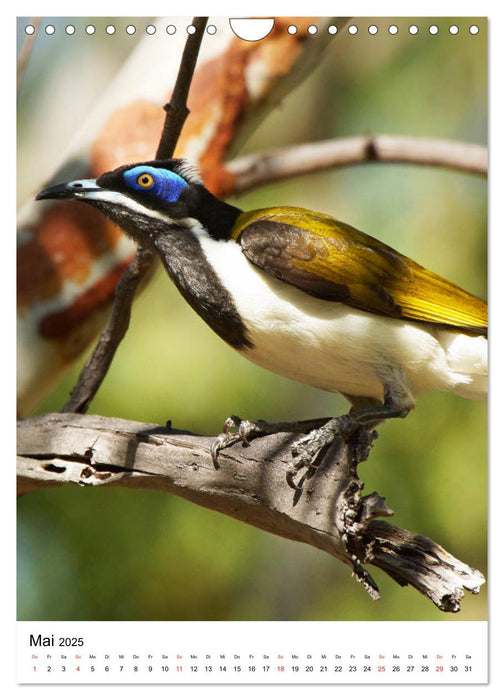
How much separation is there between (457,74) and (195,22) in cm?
90

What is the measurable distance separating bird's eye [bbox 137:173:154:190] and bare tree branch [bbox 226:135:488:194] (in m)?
0.76

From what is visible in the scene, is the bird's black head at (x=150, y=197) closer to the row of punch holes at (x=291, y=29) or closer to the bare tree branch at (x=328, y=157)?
the row of punch holes at (x=291, y=29)

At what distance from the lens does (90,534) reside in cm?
312

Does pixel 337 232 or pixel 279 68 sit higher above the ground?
pixel 279 68

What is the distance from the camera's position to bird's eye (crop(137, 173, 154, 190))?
8.05ft

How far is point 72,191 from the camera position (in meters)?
2.45

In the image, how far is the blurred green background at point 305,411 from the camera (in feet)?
8.54

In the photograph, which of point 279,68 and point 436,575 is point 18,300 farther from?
point 436,575

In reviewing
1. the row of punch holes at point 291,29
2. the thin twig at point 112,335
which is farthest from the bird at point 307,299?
the row of punch holes at point 291,29
